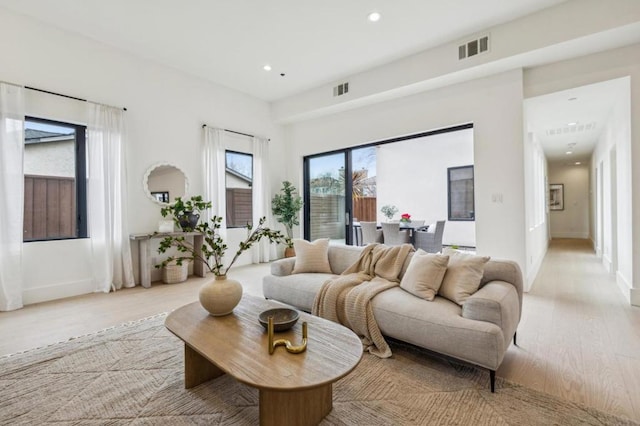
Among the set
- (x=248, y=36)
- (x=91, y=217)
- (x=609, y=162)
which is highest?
(x=248, y=36)

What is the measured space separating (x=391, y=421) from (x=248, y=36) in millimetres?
4548

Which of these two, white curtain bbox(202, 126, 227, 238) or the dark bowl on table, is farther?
white curtain bbox(202, 126, 227, 238)

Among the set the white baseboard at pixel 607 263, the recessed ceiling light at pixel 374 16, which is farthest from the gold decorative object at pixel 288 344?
the white baseboard at pixel 607 263

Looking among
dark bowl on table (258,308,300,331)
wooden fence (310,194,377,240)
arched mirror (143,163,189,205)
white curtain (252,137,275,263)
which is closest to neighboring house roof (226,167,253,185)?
white curtain (252,137,275,263)

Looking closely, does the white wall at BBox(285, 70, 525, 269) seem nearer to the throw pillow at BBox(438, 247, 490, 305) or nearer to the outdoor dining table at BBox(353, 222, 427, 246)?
the outdoor dining table at BBox(353, 222, 427, 246)

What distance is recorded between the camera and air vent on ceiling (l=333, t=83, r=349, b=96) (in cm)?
541

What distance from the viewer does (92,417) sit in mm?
1694

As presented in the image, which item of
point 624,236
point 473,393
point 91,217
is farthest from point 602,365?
point 91,217

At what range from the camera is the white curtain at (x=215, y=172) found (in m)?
5.43

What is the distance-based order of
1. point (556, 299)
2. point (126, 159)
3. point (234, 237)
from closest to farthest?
point (556, 299) → point (126, 159) → point (234, 237)

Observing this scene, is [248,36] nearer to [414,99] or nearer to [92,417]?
[414,99]

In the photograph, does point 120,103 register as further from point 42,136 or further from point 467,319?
point 467,319

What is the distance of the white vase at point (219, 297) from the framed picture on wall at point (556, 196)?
12.5m

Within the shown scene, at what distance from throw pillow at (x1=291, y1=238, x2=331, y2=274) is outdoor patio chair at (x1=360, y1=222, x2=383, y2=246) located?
2243mm
